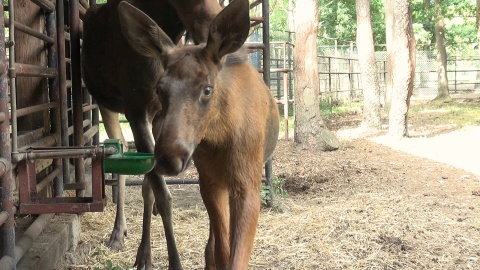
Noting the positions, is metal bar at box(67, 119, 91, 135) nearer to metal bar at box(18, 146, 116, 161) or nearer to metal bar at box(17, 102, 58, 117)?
metal bar at box(17, 102, 58, 117)

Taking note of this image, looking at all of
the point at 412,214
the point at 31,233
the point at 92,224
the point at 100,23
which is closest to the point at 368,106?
the point at 412,214

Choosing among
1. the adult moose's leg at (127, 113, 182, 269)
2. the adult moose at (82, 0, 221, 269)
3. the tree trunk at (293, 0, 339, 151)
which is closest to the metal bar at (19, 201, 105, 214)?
the adult moose at (82, 0, 221, 269)

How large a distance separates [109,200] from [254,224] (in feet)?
14.1

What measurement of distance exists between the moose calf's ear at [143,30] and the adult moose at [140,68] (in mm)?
567

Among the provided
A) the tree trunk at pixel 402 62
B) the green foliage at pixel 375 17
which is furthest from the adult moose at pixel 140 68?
the green foliage at pixel 375 17

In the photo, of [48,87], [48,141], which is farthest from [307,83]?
[48,141]

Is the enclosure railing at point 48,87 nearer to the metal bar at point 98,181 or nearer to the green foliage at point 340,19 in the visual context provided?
the metal bar at point 98,181

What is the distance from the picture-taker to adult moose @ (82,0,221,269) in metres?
4.16

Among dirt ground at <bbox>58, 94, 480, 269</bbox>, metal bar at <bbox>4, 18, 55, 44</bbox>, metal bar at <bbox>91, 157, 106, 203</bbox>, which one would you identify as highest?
metal bar at <bbox>4, 18, 55, 44</bbox>

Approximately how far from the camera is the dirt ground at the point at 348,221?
5.20 m

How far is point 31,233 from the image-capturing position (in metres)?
4.05

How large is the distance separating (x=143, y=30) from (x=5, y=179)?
44.5 inches

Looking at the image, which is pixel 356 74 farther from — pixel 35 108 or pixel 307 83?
pixel 35 108

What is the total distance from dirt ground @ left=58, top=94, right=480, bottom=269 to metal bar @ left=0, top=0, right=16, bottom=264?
4.01ft
